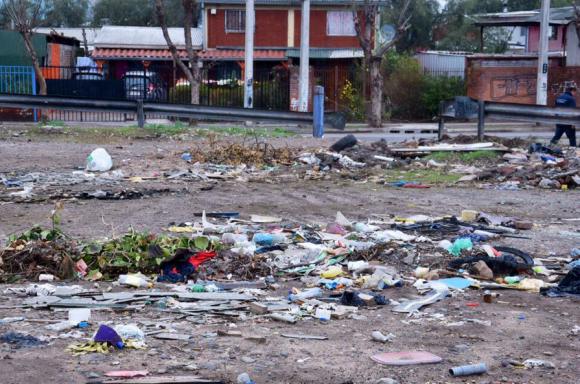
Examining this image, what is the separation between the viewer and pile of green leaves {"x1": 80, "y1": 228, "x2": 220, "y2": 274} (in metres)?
Result: 7.56

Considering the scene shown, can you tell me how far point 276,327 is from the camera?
597 centimetres

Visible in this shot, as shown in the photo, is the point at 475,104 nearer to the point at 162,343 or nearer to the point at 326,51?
the point at 162,343

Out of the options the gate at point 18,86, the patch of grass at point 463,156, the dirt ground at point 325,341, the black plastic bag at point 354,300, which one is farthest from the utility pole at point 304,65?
the black plastic bag at point 354,300

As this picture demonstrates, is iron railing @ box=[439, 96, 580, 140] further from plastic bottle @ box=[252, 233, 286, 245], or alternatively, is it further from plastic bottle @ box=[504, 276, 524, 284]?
plastic bottle @ box=[504, 276, 524, 284]

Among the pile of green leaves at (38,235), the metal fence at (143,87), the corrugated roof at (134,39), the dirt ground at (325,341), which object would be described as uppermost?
the corrugated roof at (134,39)

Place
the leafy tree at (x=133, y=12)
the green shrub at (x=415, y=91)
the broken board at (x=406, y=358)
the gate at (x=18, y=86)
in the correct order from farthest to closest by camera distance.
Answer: the leafy tree at (x=133, y=12) → the green shrub at (x=415, y=91) → the gate at (x=18, y=86) → the broken board at (x=406, y=358)

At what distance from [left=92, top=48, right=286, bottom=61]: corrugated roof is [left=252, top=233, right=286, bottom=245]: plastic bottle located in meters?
31.4

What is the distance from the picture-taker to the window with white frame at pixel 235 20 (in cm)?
4100

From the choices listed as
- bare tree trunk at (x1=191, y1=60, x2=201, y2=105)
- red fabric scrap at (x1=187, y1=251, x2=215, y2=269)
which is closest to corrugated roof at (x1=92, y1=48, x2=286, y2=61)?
bare tree trunk at (x1=191, y1=60, x2=201, y2=105)

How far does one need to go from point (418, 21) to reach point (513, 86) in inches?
938

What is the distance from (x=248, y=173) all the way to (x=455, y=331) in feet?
30.3

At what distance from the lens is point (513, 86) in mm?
35156

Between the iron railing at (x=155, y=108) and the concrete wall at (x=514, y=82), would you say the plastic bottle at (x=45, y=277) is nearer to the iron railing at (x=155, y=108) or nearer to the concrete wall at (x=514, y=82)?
the iron railing at (x=155, y=108)

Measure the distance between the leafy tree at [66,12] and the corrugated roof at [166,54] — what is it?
2445cm
